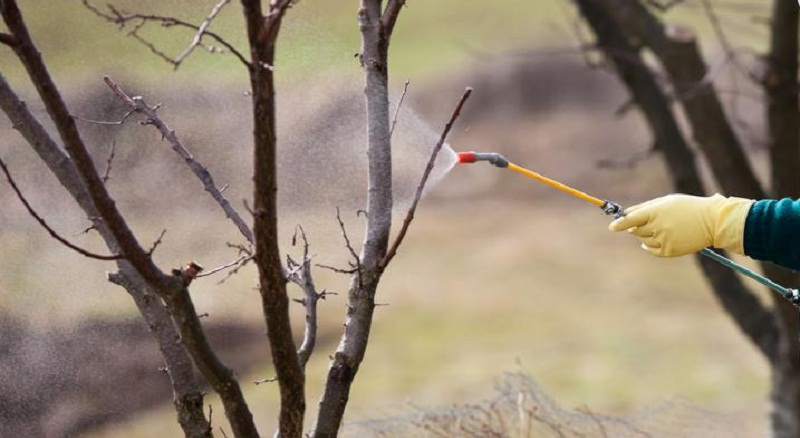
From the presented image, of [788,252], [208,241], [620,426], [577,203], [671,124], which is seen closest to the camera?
[788,252]

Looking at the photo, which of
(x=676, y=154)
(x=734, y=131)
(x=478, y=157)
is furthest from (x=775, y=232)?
(x=676, y=154)

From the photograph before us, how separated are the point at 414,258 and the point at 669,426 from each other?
27.0 feet

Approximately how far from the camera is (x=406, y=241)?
38.1ft

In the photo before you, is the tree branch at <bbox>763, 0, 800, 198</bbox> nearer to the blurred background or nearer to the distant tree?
the blurred background

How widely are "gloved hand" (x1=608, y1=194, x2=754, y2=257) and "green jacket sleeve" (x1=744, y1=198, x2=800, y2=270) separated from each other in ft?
0.09

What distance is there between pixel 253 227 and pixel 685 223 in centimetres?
117

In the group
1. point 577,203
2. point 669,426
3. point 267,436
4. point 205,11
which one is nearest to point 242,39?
point 205,11

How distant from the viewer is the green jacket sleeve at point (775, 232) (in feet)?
7.34

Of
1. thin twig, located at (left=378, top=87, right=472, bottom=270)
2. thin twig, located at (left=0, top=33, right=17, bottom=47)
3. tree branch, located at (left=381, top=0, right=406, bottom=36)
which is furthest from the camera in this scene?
tree branch, located at (left=381, top=0, right=406, bottom=36)

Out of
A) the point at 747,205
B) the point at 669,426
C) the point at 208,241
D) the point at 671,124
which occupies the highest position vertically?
the point at 208,241

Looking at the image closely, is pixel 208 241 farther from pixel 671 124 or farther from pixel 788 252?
pixel 788 252

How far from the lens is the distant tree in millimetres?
1449

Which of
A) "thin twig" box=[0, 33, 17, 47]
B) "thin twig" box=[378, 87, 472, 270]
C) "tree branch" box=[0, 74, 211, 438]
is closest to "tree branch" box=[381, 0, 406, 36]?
"thin twig" box=[378, 87, 472, 270]

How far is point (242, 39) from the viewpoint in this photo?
2.97 m
